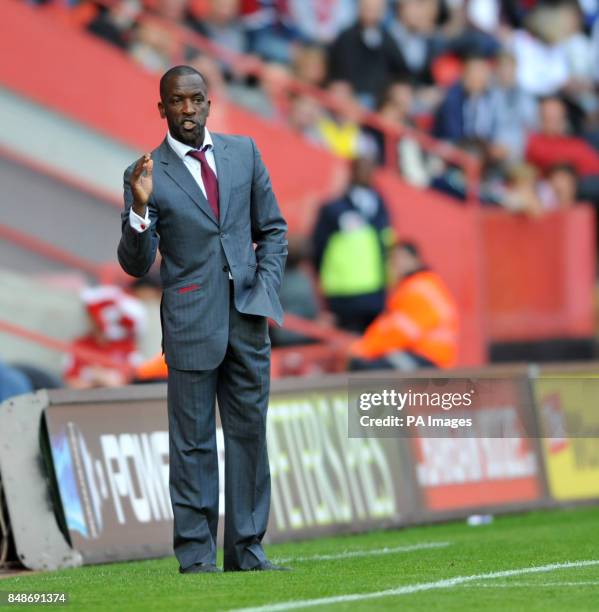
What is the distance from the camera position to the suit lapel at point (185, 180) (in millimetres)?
7582

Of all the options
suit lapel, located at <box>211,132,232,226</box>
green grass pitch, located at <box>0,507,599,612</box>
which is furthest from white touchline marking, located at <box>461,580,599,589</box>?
suit lapel, located at <box>211,132,232,226</box>

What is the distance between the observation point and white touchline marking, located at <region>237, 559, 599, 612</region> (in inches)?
251

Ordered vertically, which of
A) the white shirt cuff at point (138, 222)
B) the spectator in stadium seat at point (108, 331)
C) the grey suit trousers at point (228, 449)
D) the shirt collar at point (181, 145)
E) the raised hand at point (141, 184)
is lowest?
the grey suit trousers at point (228, 449)

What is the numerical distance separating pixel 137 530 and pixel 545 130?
10.3 metres

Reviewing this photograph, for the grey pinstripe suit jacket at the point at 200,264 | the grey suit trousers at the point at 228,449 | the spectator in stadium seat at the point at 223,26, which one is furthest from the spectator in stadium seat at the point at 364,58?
the grey suit trousers at the point at 228,449

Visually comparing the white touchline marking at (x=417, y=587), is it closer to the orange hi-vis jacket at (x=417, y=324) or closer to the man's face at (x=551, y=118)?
the orange hi-vis jacket at (x=417, y=324)

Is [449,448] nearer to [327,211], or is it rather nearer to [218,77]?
[327,211]

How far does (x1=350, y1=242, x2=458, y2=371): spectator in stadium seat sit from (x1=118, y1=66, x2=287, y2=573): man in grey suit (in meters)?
6.26

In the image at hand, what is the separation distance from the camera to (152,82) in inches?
621

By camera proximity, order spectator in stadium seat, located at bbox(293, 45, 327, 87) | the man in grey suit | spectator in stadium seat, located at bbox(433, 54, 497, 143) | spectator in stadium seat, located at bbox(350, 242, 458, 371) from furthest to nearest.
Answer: spectator in stadium seat, located at bbox(433, 54, 497, 143)
spectator in stadium seat, located at bbox(293, 45, 327, 87)
spectator in stadium seat, located at bbox(350, 242, 458, 371)
the man in grey suit

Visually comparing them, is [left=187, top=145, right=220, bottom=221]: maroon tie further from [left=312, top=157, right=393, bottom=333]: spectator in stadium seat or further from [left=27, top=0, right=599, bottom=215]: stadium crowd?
[left=27, top=0, right=599, bottom=215]: stadium crowd

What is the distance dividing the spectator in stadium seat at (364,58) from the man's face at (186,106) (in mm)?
10437

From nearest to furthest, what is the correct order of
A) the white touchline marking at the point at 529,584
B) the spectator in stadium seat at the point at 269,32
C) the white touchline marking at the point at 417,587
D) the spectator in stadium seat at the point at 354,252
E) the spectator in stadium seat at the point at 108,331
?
1. the white touchline marking at the point at 417,587
2. the white touchline marking at the point at 529,584
3. the spectator in stadium seat at the point at 108,331
4. the spectator in stadium seat at the point at 354,252
5. the spectator in stadium seat at the point at 269,32

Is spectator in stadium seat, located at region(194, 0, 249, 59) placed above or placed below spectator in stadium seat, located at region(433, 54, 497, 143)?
above
